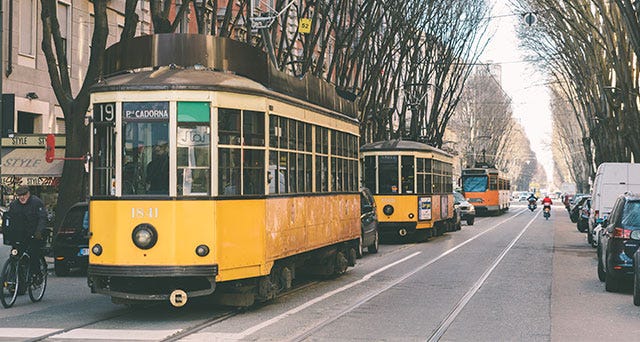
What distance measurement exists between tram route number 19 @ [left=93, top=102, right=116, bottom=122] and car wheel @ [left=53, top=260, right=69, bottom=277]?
706 cm

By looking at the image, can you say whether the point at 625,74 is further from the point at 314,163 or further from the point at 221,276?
the point at 221,276

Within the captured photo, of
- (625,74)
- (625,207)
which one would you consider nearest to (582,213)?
(625,74)

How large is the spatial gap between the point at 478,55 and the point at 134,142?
37903mm

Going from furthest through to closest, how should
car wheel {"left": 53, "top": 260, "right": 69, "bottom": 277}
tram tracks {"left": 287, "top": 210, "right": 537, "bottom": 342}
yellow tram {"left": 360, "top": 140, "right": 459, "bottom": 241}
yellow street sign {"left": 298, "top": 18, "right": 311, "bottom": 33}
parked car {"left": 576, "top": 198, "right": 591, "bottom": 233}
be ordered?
parked car {"left": 576, "top": 198, "right": 591, "bottom": 233}, yellow tram {"left": 360, "top": 140, "right": 459, "bottom": 241}, yellow street sign {"left": 298, "top": 18, "right": 311, "bottom": 33}, car wheel {"left": 53, "top": 260, "right": 69, "bottom": 277}, tram tracks {"left": 287, "top": 210, "right": 537, "bottom": 342}

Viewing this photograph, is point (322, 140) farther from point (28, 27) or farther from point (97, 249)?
point (28, 27)

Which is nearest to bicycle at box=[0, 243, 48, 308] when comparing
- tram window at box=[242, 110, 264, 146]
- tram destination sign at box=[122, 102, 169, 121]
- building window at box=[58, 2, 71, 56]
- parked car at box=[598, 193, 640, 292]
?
tram destination sign at box=[122, 102, 169, 121]

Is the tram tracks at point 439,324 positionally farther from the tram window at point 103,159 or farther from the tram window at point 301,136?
the tram window at point 103,159

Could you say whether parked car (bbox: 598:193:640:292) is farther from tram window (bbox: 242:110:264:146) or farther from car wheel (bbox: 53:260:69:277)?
car wheel (bbox: 53:260:69:277)

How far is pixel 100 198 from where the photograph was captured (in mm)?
11328

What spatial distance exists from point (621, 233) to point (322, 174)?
4.72 metres

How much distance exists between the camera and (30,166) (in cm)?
2423

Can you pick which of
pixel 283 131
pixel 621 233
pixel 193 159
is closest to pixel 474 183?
pixel 621 233

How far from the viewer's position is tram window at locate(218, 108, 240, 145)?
11414 mm

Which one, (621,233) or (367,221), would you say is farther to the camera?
(367,221)
